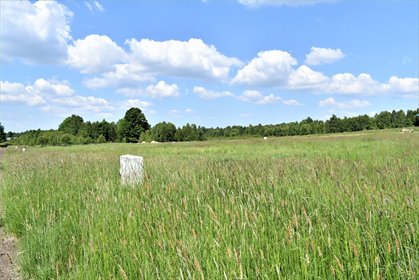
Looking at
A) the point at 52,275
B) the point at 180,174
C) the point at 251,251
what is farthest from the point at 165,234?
the point at 180,174

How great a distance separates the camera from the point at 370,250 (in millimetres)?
2650

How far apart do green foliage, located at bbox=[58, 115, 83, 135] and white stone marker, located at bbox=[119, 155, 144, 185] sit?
11961 cm

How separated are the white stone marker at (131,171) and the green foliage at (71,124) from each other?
11961 cm

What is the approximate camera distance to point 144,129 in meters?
109

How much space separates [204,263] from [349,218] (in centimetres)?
147

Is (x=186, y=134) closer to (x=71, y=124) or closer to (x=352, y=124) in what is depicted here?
(x=71, y=124)

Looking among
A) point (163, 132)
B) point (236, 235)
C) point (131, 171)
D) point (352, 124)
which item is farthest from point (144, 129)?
point (236, 235)

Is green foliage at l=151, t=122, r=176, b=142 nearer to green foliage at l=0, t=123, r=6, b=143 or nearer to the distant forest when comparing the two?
the distant forest

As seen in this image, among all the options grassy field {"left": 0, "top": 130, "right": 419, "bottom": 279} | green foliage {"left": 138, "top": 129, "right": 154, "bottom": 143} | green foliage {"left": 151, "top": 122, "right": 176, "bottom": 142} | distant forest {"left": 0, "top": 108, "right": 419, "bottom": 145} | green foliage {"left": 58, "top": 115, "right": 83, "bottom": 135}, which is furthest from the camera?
green foliage {"left": 58, "top": 115, "right": 83, "bottom": 135}

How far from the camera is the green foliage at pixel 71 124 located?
118975mm

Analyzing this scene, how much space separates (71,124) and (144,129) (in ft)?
107

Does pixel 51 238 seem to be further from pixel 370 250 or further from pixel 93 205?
pixel 370 250

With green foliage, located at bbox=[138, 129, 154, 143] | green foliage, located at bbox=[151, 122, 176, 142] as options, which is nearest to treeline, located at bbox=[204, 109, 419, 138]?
green foliage, located at bbox=[151, 122, 176, 142]

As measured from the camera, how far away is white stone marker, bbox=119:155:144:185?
6.31m
